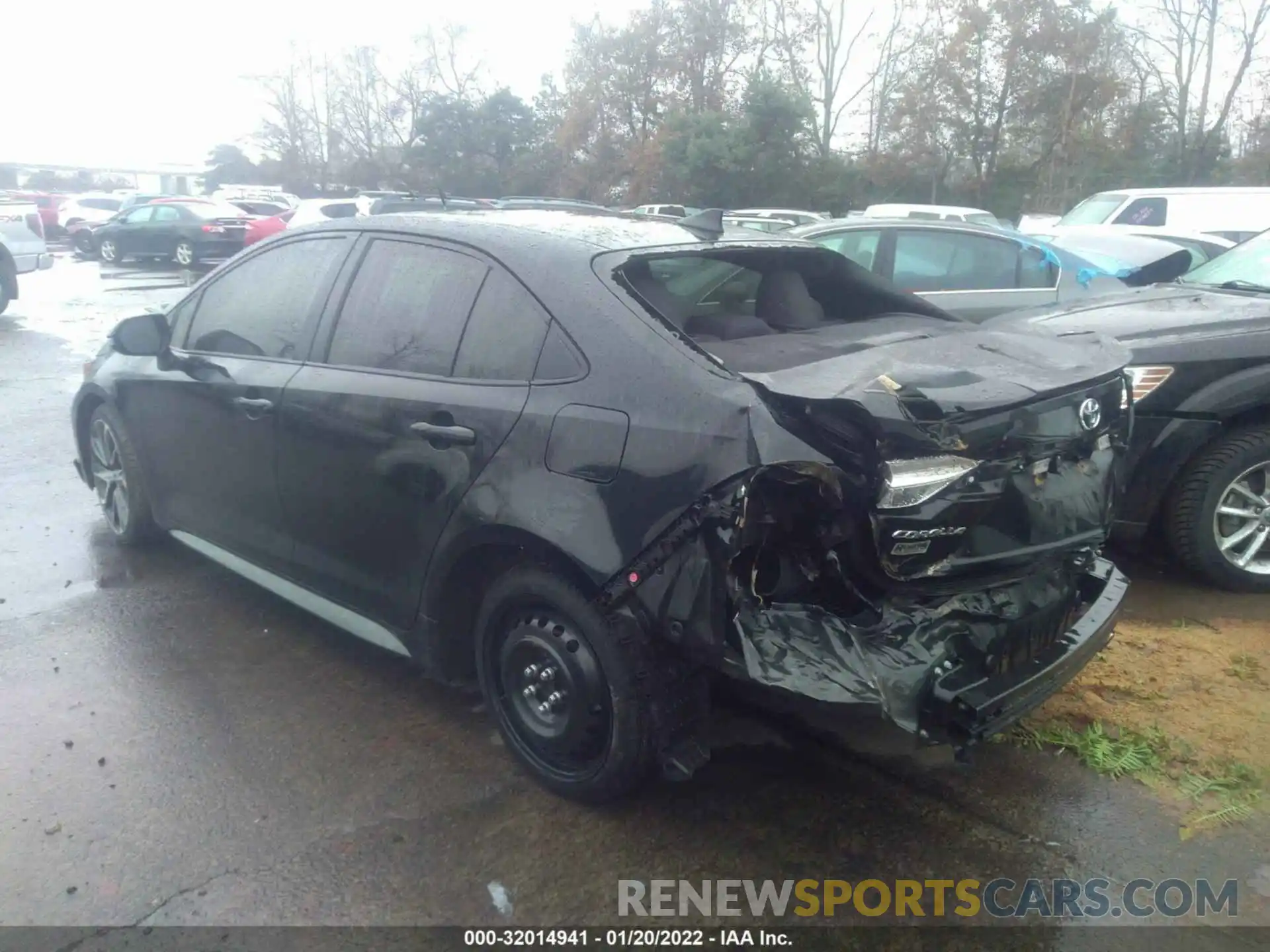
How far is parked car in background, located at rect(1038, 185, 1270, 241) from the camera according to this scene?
13.7m

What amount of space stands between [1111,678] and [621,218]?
8.51 ft

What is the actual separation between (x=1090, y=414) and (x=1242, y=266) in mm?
3642

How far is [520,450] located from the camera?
9.73 feet

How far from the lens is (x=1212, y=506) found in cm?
441

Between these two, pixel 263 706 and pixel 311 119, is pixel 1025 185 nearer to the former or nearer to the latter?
pixel 263 706

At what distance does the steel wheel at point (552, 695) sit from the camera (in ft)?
9.59

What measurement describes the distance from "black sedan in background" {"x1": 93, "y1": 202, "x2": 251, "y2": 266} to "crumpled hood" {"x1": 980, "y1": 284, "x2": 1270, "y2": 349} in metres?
21.5

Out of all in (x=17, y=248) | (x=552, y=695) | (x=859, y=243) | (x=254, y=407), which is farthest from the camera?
(x=17, y=248)

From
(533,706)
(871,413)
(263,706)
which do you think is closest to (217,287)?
(263,706)

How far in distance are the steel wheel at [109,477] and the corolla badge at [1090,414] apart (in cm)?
437

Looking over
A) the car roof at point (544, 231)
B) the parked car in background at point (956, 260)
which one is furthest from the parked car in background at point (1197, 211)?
the car roof at point (544, 231)

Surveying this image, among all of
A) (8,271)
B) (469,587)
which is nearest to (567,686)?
(469,587)

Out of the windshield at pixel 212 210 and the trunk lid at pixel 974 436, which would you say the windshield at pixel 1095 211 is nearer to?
the trunk lid at pixel 974 436

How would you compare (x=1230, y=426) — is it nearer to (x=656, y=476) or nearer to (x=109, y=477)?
(x=656, y=476)
